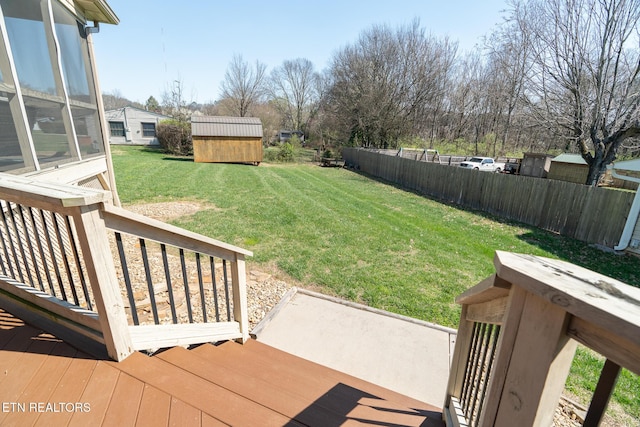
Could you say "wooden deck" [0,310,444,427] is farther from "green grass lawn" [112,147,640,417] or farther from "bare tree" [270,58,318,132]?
"bare tree" [270,58,318,132]

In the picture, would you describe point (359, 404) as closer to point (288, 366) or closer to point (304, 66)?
point (288, 366)

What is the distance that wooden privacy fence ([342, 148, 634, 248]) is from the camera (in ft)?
24.1

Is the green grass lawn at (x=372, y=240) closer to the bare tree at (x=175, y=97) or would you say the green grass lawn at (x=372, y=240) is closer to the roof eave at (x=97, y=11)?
the roof eave at (x=97, y=11)

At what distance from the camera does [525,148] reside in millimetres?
33000

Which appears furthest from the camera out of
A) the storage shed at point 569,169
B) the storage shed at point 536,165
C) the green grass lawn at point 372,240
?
the storage shed at point 536,165

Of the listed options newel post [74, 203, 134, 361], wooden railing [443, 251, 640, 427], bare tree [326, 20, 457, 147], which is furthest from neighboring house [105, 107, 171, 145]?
wooden railing [443, 251, 640, 427]

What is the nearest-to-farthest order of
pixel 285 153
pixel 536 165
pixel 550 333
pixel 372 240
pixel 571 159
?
1. pixel 550 333
2. pixel 372 240
3. pixel 571 159
4. pixel 536 165
5. pixel 285 153

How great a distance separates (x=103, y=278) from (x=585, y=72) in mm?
13872

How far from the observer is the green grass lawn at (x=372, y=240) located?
4.84 m

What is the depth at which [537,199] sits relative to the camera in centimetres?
905

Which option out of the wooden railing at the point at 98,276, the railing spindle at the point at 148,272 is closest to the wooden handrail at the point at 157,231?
the wooden railing at the point at 98,276

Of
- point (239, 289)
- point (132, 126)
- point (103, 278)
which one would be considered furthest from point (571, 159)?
point (132, 126)

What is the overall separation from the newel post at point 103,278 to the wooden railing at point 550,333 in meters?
1.88

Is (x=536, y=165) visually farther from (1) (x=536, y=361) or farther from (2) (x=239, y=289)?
(1) (x=536, y=361)
